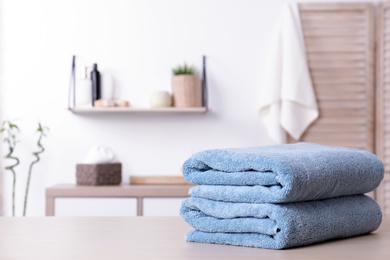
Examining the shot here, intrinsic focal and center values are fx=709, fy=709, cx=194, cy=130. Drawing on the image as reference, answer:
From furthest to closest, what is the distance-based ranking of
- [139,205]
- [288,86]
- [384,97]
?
[384,97] < [288,86] < [139,205]

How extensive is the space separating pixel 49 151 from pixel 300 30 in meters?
1.53

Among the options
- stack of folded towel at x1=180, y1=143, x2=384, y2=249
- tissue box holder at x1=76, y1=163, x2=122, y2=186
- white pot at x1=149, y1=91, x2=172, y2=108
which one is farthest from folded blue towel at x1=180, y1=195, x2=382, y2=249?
white pot at x1=149, y1=91, x2=172, y2=108

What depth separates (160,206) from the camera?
11.5ft

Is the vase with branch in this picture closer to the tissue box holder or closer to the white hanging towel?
the tissue box holder

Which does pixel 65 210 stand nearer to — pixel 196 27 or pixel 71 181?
pixel 71 181

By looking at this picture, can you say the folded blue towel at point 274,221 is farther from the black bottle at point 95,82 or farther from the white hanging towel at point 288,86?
the black bottle at point 95,82

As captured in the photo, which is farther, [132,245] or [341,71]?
[341,71]

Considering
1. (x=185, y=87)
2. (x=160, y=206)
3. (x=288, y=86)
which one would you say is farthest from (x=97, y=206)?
(x=288, y=86)

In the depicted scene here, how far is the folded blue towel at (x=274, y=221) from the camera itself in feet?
3.42

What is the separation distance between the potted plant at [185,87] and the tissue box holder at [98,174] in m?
0.48

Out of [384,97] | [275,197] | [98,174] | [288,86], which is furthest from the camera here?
[384,97]

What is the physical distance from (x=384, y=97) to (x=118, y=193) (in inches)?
60.6

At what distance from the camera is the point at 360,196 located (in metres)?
1.23

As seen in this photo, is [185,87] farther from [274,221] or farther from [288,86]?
[274,221]
